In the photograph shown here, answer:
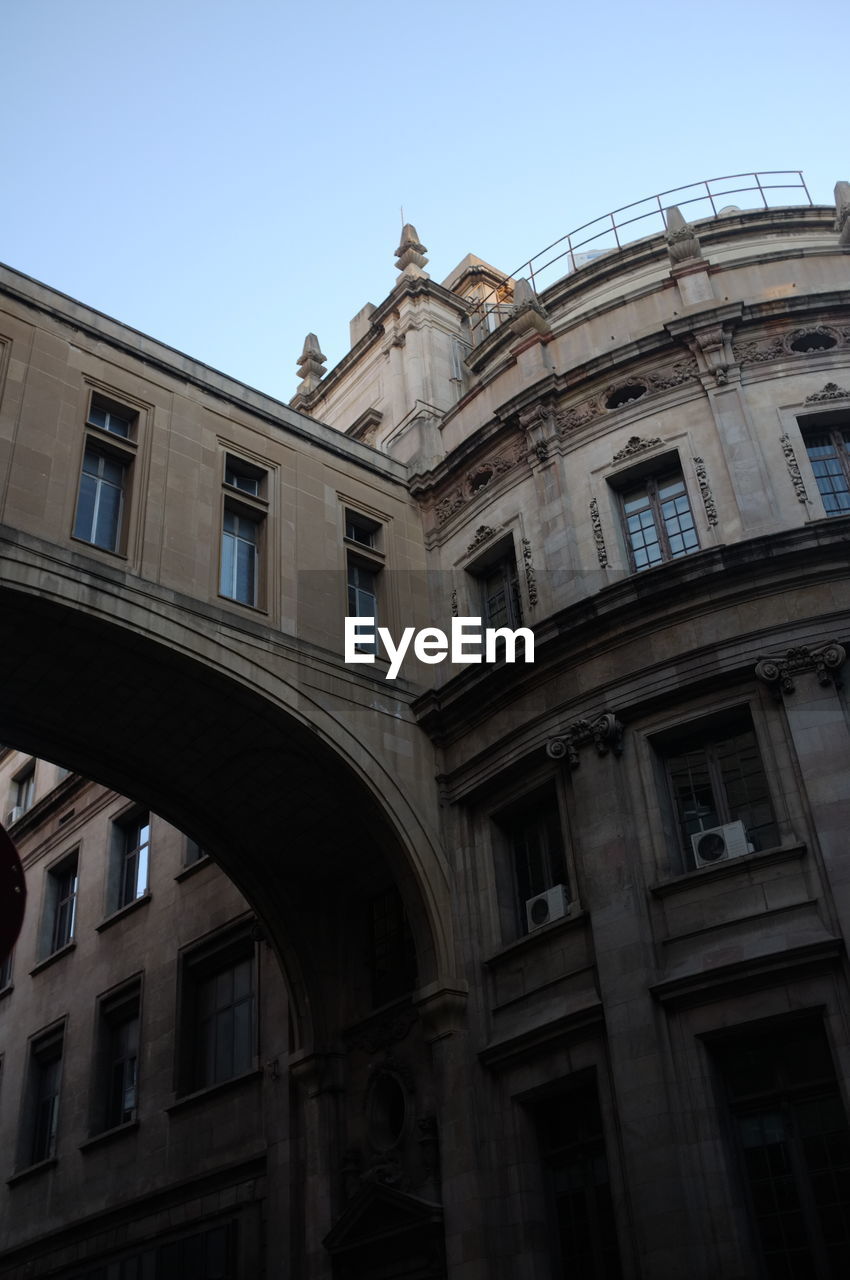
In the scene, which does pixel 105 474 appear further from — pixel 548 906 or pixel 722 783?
pixel 722 783

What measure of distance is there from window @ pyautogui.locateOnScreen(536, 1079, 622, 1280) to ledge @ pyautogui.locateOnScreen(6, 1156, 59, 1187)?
Result: 1330 cm

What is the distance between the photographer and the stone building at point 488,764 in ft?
53.5

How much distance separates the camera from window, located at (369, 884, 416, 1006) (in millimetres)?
21656

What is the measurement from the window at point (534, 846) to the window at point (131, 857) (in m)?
11.1

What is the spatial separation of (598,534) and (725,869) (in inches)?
250

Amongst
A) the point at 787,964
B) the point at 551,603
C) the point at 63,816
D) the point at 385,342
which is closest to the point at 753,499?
the point at 551,603

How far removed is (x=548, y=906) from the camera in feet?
62.6

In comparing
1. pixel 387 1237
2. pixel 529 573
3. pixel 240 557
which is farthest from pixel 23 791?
pixel 387 1237

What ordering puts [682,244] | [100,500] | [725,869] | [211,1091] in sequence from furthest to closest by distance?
[211,1091] → [682,244] → [100,500] → [725,869]

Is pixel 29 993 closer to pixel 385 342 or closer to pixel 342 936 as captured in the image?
pixel 342 936

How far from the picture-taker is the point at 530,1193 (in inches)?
690

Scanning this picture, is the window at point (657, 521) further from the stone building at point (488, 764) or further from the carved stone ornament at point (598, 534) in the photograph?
the carved stone ornament at point (598, 534)

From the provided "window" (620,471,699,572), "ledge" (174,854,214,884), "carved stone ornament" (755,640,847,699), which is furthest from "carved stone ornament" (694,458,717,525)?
"ledge" (174,854,214,884)

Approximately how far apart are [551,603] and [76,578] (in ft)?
24.6
